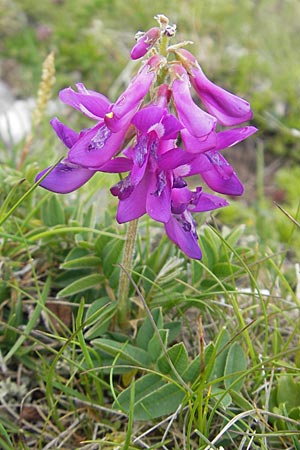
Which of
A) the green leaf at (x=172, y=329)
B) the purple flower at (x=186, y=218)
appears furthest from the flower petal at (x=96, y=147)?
the green leaf at (x=172, y=329)

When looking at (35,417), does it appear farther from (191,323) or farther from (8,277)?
(191,323)

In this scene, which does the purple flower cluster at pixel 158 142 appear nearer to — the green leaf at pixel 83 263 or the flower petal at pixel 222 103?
the flower petal at pixel 222 103

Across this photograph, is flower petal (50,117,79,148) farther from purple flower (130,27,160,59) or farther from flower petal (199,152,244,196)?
flower petal (199,152,244,196)

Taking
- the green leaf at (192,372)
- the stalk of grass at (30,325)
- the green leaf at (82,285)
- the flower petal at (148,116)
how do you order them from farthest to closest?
the green leaf at (82,285)
the stalk of grass at (30,325)
the green leaf at (192,372)
the flower petal at (148,116)

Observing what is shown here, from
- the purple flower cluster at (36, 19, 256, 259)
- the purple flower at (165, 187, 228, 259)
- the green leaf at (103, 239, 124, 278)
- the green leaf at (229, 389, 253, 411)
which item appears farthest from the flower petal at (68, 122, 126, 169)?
the green leaf at (229, 389, 253, 411)

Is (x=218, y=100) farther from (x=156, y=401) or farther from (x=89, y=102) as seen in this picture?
(x=156, y=401)

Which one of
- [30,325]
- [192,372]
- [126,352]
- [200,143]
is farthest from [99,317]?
[200,143]

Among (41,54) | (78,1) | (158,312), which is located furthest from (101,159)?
(78,1)
